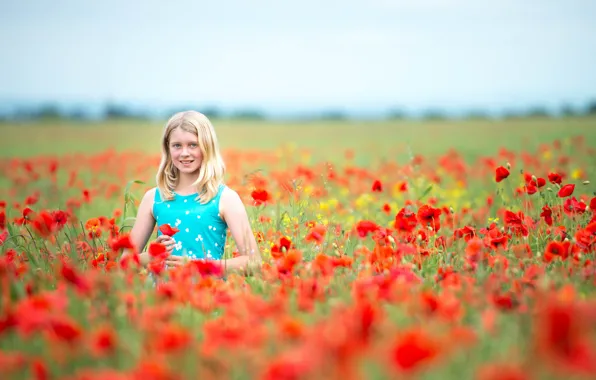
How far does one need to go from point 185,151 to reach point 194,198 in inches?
10.7

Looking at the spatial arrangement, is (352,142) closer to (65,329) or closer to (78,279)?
(78,279)

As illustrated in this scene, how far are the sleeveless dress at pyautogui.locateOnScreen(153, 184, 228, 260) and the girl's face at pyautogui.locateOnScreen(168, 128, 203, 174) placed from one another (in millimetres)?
170

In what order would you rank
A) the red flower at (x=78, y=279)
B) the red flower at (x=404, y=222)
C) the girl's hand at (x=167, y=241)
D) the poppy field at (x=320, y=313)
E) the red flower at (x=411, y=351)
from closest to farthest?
the red flower at (x=411, y=351)
the poppy field at (x=320, y=313)
the red flower at (x=78, y=279)
the red flower at (x=404, y=222)
the girl's hand at (x=167, y=241)

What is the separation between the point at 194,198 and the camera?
382 centimetres

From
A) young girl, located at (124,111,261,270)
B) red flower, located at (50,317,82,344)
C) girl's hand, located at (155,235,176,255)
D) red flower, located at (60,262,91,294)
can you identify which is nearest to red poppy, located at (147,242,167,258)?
red flower, located at (60,262,91,294)

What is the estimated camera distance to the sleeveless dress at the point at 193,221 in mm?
3773

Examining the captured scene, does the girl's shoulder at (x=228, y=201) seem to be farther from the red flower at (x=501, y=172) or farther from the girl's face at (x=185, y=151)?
the red flower at (x=501, y=172)

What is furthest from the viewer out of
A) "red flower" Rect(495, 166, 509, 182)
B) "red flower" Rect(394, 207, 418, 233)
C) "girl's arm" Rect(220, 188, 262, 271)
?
"red flower" Rect(495, 166, 509, 182)

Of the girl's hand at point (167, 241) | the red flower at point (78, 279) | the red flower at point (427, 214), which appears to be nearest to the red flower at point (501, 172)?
the red flower at point (427, 214)

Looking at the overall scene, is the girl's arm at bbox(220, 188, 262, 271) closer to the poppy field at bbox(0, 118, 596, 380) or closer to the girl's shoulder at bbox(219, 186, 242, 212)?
the girl's shoulder at bbox(219, 186, 242, 212)

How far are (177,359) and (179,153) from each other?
2.17m

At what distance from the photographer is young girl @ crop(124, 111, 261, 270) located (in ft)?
12.3

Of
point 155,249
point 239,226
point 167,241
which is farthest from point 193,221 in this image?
point 155,249

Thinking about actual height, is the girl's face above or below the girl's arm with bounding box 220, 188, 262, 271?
above
